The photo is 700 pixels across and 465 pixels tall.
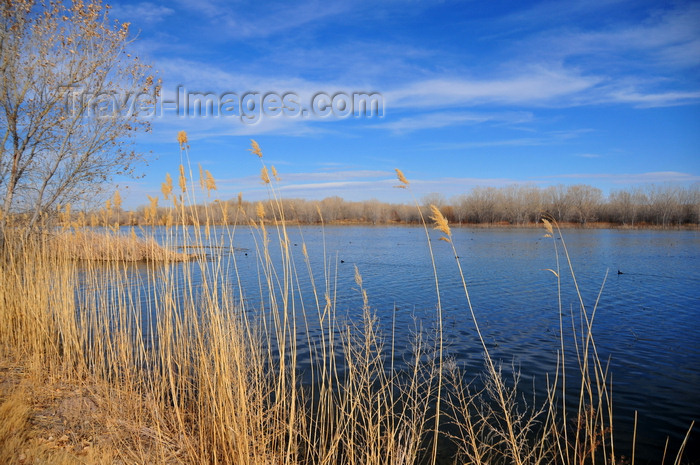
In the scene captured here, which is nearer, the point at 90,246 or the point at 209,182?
the point at 209,182

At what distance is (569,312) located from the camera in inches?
446

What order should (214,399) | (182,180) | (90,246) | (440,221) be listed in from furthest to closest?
(90,246)
(182,180)
(214,399)
(440,221)

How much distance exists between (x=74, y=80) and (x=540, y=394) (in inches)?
365

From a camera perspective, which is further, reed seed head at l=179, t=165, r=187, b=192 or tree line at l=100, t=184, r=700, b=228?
tree line at l=100, t=184, r=700, b=228

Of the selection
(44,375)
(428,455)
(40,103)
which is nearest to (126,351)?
(44,375)

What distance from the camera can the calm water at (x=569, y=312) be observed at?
6.48 metres

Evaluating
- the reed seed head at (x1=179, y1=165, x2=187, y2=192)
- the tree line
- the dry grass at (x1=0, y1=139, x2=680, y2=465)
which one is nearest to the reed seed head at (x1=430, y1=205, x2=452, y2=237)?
the dry grass at (x1=0, y1=139, x2=680, y2=465)

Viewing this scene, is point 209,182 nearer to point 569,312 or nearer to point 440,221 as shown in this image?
point 440,221

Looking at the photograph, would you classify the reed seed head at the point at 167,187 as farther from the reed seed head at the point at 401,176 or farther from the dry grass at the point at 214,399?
the reed seed head at the point at 401,176

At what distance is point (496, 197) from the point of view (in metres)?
71.8

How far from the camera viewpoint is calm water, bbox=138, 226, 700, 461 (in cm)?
648

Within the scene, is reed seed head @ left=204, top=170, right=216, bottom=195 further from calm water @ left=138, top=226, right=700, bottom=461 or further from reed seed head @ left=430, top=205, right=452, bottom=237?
reed seed head @ left=430, top=205, right=452, bottom=237

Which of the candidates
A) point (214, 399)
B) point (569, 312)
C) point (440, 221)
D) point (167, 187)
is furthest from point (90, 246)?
point (569, 312)

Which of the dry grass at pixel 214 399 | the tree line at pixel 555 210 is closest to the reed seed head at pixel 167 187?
the dry grass at pixel 214 399
